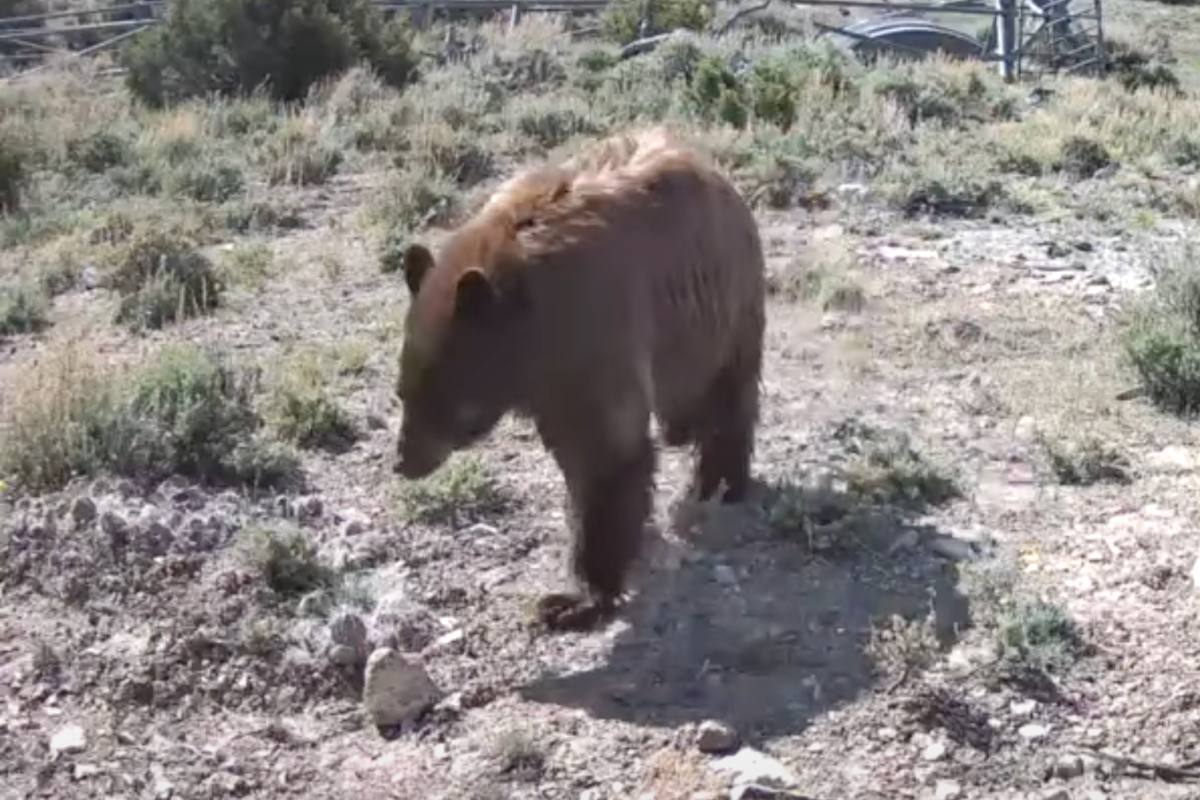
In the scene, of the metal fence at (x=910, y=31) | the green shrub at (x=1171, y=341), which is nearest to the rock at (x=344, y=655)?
the green shrub at (x=1171, y=341)

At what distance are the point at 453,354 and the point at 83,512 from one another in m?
1.79

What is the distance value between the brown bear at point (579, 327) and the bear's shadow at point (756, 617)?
12.3 inches

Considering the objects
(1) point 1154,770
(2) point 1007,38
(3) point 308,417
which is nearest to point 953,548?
(1) point 1154,770

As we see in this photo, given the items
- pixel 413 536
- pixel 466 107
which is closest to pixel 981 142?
pixel 466 107

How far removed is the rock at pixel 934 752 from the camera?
17.6ft

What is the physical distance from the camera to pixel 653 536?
6812 mm

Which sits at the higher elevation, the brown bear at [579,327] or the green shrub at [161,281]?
the brown bear at [579,327]

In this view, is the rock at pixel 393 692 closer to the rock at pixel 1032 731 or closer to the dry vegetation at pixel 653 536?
the dry vegetation at pixel 653 536

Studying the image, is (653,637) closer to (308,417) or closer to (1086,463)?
(1086,463)

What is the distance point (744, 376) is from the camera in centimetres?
713

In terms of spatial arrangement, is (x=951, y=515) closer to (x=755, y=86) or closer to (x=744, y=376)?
(x=744, y=376)

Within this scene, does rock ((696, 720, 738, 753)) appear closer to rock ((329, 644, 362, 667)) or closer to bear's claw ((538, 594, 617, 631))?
bear's claw ((538, 594, 617, 631))

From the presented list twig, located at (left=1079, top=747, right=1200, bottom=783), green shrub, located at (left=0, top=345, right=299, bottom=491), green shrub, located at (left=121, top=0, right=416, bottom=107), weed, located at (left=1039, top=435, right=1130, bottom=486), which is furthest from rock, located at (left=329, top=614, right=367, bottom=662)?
green shrub, located at (left=121, top=0, right=416, bottom=107)

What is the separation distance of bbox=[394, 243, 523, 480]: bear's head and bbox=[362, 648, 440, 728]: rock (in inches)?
29.3
